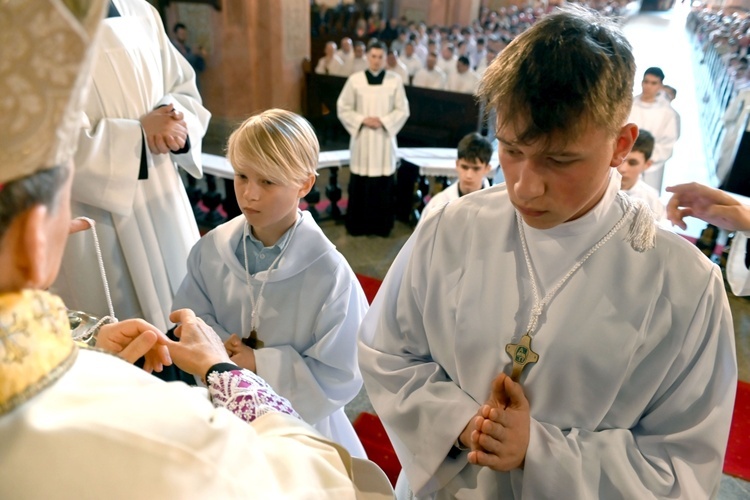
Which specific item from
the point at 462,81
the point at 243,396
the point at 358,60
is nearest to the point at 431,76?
the point at 462,81

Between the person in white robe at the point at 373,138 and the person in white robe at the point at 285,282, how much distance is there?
12.5 feet

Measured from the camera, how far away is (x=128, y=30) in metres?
2.51

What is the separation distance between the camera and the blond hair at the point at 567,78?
1026 mm

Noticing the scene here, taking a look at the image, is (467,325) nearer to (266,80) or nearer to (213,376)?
(213,376)

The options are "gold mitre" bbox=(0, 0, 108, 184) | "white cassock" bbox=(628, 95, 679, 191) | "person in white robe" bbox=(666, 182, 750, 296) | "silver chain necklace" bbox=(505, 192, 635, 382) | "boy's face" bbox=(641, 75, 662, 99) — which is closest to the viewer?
"gold mitre" bbox=(0, 0, 108, 184)

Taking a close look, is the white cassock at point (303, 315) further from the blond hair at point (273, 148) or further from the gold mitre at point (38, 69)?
the gold mitre at point (38, 69)

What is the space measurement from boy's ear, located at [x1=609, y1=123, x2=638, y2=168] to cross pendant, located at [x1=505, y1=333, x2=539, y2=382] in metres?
0.44

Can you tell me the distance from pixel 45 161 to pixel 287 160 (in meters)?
1.21

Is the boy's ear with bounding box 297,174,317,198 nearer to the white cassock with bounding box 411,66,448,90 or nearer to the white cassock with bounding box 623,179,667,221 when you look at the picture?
the white cassock with bounding box 623,179,667,221

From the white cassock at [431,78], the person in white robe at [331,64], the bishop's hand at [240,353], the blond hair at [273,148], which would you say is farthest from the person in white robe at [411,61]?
the bishop's hand at [240,353]

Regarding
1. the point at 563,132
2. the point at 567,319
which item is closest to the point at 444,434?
the point at 567,319

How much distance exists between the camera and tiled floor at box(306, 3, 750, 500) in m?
3.67

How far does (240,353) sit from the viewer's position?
69.7 inches

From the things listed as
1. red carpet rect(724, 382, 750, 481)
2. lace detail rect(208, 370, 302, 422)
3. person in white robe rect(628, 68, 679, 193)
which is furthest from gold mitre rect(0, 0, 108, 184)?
person in white robe rect(628, 68, 679, 193)
